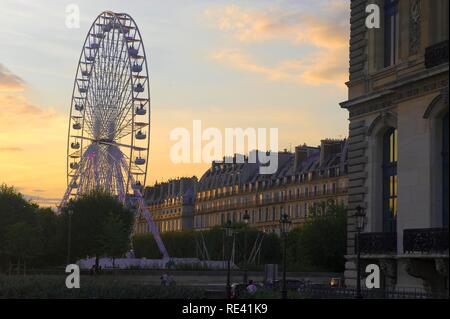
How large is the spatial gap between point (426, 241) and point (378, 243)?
13.5 ft

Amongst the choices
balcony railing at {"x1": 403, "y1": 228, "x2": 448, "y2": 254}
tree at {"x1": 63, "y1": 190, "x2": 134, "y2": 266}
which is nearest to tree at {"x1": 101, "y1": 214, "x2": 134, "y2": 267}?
tree at {"x1": 63, "y1": 190, "x2": 134, "y2": 266}

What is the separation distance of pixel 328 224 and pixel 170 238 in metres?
54.3

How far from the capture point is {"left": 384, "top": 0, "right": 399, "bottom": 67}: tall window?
35219 millimetres

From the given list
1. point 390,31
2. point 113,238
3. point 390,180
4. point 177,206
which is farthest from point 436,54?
point 177,206

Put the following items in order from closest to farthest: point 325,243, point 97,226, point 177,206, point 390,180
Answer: point 390,180, point 97,226, point 325,243, point 177,206

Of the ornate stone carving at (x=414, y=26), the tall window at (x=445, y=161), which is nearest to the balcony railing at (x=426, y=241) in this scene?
the tall window at (x=445, y=161)

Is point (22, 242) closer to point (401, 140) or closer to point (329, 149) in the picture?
point (401, 140)

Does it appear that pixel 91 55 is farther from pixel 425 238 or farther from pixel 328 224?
pixel 425 238

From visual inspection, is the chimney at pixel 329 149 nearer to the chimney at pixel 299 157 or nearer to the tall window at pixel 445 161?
the chimney at pixel 299 157

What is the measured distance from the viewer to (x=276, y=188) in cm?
14625

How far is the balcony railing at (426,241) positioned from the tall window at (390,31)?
7.40 meters

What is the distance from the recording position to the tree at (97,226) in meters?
82.0
